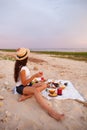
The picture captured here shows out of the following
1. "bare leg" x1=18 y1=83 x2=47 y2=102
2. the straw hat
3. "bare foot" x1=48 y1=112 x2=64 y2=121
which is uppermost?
the straw hat

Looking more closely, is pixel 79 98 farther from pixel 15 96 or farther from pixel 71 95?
pixel 15 96

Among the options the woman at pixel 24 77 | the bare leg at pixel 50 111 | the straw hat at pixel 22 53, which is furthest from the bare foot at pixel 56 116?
the straw hat at pixel 22 53

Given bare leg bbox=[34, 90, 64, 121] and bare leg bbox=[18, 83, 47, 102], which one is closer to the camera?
bare leg bbox=[34, 90, 64, 121]

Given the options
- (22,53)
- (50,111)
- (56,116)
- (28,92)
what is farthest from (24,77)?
(56,116)

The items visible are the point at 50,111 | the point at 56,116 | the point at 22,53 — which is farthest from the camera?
the point at 22,53

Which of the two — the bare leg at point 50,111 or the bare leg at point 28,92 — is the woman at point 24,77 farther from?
the bare leg at point 50,111

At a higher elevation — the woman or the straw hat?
the straw hat

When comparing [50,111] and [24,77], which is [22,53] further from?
[50,111]

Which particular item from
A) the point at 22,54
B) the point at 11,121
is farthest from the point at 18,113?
the point at 22,54

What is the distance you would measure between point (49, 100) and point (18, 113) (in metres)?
1.20

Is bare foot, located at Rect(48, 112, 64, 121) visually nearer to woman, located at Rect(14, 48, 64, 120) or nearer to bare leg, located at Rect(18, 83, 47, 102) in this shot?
woman, located at Rect(14, 48, 64, 120)

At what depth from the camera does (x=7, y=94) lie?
6.30 meters

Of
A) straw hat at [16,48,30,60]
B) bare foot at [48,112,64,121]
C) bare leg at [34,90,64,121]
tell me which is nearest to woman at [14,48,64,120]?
straw hat at [16,48,30,60]

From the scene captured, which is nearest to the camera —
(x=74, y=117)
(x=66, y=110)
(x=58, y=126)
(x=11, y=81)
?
(x=58, y=126)
